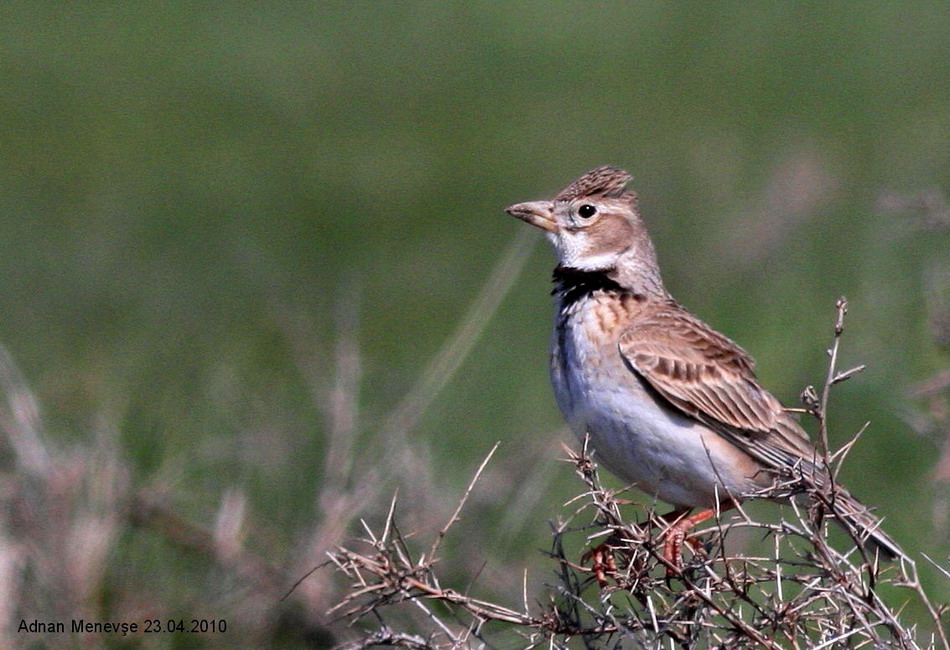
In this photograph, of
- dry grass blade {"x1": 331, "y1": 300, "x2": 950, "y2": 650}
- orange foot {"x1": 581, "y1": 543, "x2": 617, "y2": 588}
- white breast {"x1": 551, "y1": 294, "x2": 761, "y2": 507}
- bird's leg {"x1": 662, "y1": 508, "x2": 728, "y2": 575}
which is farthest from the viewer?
white breast {"x1": 551, "y1": 294, "x2": 761, "y2": 507}

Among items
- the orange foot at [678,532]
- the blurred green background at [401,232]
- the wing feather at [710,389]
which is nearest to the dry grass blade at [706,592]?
the orange foot at [678,532]

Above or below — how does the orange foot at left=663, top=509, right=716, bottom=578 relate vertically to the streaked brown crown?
below

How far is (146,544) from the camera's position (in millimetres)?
7547

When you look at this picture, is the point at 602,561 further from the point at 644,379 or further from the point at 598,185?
the point at 598,185

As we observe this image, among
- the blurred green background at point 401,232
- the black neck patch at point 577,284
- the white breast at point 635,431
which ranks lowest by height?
the blurred green background at point 401,232

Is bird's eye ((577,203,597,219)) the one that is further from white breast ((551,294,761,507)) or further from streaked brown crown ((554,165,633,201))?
white breast ((551,294,761,507))

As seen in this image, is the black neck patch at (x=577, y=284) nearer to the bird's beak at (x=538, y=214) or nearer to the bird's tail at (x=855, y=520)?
the bird's beak at (x=538, y=214)

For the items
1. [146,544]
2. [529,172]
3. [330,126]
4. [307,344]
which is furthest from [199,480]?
[330,126]

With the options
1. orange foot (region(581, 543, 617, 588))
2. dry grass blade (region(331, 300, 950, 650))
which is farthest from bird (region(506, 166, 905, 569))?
dry grass blade (region(331, 300, 950, 650))

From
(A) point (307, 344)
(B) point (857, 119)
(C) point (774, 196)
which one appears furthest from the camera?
(B) point (857, 119)

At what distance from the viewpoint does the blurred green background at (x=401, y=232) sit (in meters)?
7.73

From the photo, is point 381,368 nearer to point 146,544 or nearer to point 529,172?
point 146,544

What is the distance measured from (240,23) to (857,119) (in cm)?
557

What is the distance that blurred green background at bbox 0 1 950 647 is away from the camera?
773 centimetres
